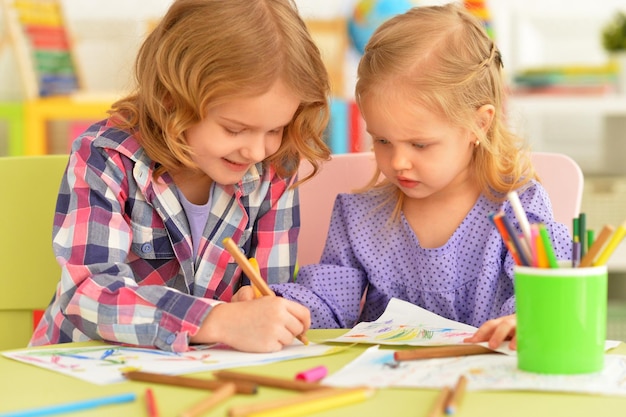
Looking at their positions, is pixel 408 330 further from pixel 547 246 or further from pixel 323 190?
pixel 323 190

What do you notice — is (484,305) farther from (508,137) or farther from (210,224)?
(210,224)

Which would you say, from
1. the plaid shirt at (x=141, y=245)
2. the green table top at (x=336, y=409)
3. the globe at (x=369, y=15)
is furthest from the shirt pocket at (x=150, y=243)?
the globe at (x=369, y=15)

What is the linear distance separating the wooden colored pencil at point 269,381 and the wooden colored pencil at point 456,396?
0.10 metres

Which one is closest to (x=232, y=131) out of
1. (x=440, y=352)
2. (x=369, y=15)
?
(x=440, y=352)

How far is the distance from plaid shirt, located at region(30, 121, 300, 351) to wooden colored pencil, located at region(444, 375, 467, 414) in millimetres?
301

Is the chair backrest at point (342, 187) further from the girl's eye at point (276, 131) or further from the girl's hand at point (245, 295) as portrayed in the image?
the girl's hand at point (245, 295)

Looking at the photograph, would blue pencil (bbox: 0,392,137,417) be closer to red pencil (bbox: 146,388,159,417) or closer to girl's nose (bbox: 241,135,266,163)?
red pencil (bbox: 146,388,159,417)

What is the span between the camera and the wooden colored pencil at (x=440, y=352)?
78 centimetres

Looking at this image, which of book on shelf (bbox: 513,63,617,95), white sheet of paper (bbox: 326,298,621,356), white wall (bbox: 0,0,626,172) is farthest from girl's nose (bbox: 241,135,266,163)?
white wall (bbox: 0,0,626,172)

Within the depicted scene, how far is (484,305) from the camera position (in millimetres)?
1113

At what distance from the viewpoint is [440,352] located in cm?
79

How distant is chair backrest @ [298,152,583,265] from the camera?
4.12 feet

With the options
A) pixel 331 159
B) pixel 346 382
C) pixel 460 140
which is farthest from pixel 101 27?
pixel 346 382

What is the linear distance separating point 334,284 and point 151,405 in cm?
53
